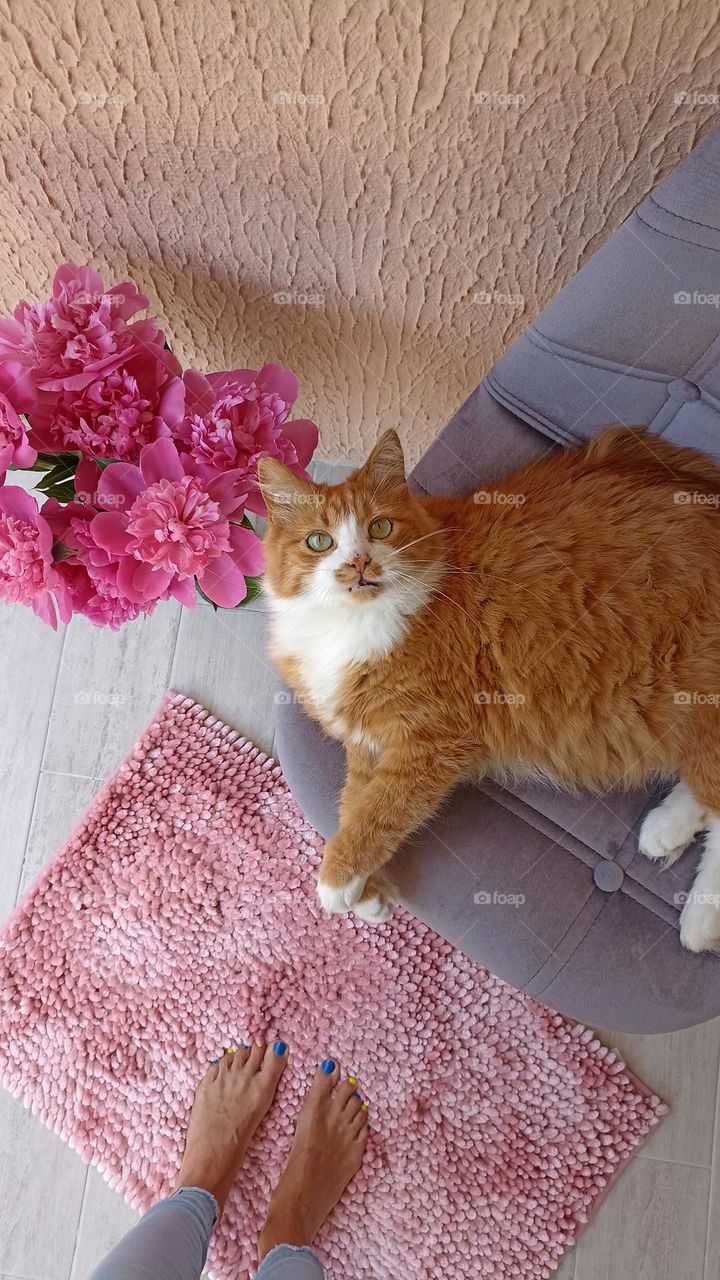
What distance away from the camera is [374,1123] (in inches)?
57.7

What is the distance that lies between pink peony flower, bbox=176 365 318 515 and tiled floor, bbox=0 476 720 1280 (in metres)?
0.74

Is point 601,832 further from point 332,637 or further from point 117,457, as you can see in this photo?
point 117,457

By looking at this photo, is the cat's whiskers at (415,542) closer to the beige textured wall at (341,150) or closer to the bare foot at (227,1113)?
the beige textured wall at (341,150)

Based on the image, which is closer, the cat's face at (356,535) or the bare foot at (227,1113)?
the cat's face at (356,535)

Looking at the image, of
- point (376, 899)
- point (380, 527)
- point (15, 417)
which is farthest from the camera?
point (376, 899)

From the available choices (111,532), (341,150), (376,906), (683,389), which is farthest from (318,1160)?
(341,150)

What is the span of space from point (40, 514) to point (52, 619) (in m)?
0.13

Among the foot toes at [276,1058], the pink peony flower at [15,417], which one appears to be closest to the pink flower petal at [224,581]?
the pink peony flower at [15,417]

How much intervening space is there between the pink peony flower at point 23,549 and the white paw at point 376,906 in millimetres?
599

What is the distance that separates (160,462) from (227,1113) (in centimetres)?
119

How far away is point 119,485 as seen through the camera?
0.94 metres

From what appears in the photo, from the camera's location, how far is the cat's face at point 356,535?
955mm

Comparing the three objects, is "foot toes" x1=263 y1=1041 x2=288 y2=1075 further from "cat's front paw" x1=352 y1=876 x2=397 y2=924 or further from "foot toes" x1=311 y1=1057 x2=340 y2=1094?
"cat's front paw" x1=352 y1=876 x2=397 y2=924

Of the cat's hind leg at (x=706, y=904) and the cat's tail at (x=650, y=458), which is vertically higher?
the cat's tail at (x=650, y=458)
